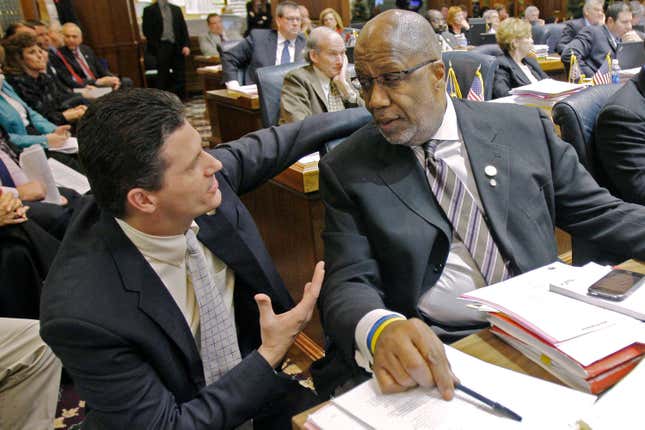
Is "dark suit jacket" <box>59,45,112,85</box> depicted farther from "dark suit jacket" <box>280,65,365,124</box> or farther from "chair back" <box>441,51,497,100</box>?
"chair back" <box>441,51,497,100</box>

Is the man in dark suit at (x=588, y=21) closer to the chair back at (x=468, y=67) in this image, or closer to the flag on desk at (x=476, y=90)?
the chair back at (x=468, y=67)

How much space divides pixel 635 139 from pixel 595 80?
1508mm

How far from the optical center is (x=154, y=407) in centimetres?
104

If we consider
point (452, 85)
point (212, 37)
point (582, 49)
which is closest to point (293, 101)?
point (452, 85)

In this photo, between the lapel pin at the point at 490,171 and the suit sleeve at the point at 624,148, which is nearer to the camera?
the lapel pin at the point at 490,171

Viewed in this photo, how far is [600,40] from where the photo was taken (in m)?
5.31

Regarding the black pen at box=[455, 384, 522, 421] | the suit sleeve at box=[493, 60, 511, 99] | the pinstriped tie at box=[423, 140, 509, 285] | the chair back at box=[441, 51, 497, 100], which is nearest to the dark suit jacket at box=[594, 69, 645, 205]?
the pinstriped tie at box=[423, 140, 509, 285]

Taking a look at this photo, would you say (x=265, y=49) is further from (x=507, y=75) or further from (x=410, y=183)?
(x=410, y=183)

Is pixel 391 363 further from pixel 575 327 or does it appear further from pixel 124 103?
pixel 124 103

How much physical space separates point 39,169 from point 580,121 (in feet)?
7.15

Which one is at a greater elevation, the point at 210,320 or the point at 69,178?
the point at 210,320

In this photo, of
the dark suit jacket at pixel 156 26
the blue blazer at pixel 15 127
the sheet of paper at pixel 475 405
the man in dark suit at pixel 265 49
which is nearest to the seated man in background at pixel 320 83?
the blue blazer at pixel 15 127

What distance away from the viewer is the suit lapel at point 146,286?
1.08 m

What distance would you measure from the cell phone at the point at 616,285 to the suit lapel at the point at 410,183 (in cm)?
33
